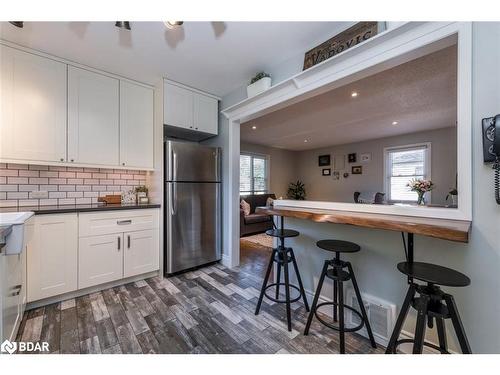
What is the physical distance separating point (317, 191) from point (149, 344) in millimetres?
6446

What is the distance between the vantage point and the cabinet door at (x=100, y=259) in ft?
6.93

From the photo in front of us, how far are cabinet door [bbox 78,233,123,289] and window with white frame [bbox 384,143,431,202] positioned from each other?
6.07 metres

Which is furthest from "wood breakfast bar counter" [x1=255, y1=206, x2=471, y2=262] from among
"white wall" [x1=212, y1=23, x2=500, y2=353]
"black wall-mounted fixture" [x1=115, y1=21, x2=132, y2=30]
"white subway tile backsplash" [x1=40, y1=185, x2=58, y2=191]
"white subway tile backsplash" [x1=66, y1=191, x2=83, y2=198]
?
"white subway tile backsplash" [x1=40, y1=185, x2=58, y2=191]

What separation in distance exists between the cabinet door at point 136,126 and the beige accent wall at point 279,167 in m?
3.72

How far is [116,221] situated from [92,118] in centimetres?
118

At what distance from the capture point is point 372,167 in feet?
19.0

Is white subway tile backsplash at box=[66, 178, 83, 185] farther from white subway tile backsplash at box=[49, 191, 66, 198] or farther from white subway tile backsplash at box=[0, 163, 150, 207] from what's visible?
white subway tile backsplash at box=[49, 191, 66, 198]

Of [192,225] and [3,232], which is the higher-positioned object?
[3,232]

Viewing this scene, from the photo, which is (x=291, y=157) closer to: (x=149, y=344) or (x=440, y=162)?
(x=440, y=162)

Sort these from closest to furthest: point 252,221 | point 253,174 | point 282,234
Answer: point 282,234 < point 252,221 < point 253,174

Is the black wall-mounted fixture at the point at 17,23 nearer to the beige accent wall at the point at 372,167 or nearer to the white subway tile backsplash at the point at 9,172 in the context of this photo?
the white subway tile backsplash at the point at 9,172

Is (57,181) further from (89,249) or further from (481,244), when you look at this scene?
(481,244)

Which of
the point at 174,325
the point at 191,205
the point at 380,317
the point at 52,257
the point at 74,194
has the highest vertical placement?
the point at 74,194

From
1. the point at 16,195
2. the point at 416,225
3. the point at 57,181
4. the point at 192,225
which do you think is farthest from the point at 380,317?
the point at 16,195
